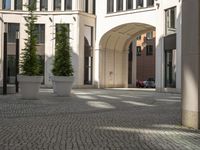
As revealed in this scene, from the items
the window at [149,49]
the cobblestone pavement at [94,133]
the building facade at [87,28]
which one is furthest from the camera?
the window at [149,49]

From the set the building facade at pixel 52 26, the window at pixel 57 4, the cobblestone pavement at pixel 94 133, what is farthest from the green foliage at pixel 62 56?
the window at pixel 57 4

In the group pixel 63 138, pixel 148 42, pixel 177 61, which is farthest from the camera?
pixel 148 42

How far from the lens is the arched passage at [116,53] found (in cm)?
4379

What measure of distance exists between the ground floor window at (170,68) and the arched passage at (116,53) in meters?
9.59

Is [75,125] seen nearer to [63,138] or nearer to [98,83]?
[63,138]

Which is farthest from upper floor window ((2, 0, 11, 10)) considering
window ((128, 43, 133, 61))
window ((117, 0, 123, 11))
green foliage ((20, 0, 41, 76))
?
green foliage ((20, 0, 41, 76))

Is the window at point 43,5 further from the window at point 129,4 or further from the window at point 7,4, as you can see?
the window at point 129,4

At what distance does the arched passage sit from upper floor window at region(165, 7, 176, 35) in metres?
8.83

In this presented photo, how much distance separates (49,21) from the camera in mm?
43406

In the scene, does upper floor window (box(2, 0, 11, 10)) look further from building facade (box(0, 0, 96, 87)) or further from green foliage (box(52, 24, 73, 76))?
green foliage (box(52, 24, 73, 76))

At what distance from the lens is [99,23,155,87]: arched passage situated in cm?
4379

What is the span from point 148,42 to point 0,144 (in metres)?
71.2

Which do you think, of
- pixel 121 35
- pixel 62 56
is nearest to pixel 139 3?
pixel 121 35

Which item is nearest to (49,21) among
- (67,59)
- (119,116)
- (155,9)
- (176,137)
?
(155,9)
